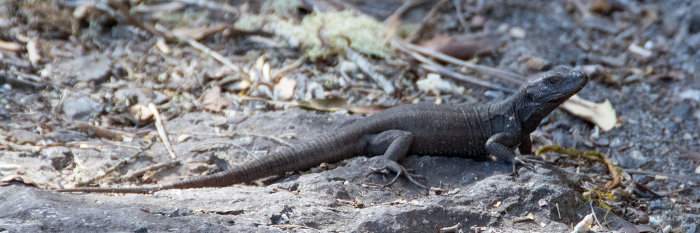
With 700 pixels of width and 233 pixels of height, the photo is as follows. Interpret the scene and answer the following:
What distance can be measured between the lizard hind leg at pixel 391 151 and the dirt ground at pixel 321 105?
0.25ft

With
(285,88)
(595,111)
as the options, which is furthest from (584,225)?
(285,88)

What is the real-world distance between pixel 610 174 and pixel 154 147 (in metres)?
3.71

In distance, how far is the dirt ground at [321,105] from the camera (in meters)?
4.85

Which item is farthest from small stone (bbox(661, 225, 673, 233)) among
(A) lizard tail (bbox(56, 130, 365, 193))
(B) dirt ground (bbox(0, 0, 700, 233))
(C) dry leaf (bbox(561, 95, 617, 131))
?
(A) lizard tail (bbox(56, 130, 365, 193))

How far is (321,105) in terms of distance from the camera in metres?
7.30

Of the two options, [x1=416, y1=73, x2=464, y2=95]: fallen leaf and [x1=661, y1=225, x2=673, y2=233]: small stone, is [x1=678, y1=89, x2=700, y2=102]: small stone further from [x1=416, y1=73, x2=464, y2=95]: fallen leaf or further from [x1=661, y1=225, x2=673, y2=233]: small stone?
[x1=661, y1=225, x2=673, y2=233]: small stone

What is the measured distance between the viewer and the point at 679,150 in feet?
24.5

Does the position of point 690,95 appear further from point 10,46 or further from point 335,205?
point 10,46

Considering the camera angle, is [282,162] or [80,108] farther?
[80,108]

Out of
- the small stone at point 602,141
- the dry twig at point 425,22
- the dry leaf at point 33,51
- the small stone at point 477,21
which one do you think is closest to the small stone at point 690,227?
the small stone at point 602,141

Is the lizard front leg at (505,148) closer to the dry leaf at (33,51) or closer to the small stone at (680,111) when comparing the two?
the small stone at (680,111)

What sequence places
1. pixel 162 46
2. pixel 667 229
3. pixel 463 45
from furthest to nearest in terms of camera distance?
1. pixel 463 45
2. pixel 162 46
3. pixel 667 229

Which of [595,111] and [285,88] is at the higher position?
[285,88]

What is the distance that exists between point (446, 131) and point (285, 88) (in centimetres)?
203
